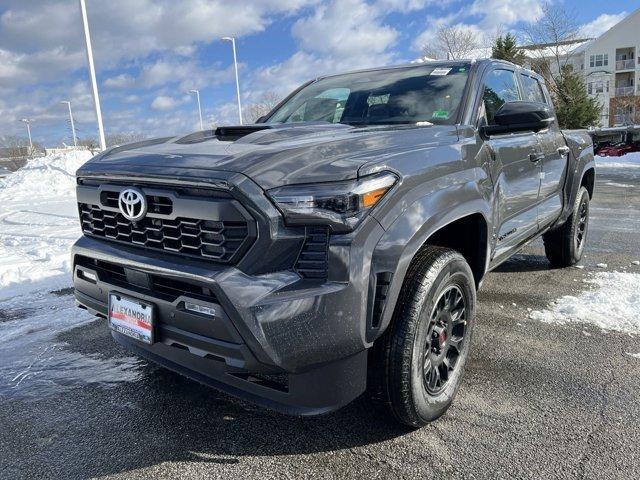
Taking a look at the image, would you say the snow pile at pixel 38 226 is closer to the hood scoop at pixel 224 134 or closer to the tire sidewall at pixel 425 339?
the hood scoop at pixel 224 134

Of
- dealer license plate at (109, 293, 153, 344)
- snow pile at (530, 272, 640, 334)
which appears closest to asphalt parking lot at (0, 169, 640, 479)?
snow pile at (530, 272, 640, 334)

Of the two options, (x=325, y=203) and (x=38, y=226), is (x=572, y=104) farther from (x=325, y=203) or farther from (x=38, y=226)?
(x=325, y=203)

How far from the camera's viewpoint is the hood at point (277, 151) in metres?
2.03

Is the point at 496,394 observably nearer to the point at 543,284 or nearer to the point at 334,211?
the point at 334,211

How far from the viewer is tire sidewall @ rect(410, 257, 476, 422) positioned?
229cm

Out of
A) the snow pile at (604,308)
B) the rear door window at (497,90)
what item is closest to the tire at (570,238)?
the snow pile at (604,308)

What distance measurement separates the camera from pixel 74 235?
7688mm

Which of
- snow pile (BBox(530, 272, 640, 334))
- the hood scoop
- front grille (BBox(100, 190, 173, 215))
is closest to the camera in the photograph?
front grille (BBox(100, 190, 173, 215))

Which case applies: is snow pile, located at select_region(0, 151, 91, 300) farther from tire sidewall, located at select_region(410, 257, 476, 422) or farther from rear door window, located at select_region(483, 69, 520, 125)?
rear door window, located at select_region(483, 69, 520, 125)

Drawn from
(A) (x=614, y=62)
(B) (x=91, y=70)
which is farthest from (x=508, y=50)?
(A) (x=614, y=62)

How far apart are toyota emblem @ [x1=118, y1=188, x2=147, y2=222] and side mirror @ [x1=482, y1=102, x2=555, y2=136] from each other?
6.54ft

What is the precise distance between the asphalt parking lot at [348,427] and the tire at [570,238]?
175 centimetres

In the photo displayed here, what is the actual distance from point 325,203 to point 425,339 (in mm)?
852

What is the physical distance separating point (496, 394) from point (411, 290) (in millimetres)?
1015
